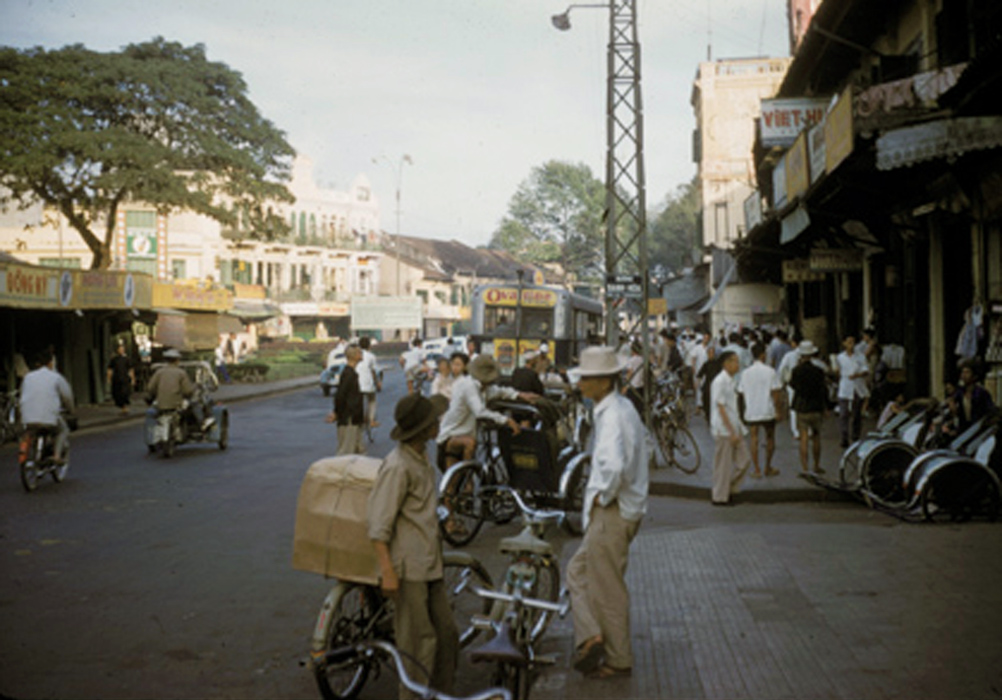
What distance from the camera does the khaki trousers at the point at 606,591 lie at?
18.7 ft

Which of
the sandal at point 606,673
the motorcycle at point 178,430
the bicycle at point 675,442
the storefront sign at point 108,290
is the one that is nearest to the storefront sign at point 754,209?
the bicycle at point 675,442

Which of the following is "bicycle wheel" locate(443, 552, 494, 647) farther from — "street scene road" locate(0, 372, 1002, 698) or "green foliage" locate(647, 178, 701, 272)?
"green foliage" locate(647, 178, 701, 272)

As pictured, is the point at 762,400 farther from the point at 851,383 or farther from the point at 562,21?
the point at 562,21

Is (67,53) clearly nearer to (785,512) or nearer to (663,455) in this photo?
(663,455)

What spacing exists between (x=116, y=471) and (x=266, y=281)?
2218 inches

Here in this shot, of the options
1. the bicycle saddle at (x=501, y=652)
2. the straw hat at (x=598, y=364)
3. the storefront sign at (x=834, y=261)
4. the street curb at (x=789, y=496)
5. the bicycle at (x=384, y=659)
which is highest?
the storefront sign at (x=834, y=261)

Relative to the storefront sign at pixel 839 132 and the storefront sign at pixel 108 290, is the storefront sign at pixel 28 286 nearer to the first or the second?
A: the storefront sign at pixel 108 290

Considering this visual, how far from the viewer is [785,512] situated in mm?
11688

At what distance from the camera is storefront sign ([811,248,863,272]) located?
21.4m

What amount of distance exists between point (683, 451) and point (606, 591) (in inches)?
387

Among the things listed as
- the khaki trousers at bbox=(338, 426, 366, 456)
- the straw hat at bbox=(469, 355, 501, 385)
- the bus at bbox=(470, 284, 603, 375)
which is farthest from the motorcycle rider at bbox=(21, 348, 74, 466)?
the bus at bbox=(470, 284, 603, 375)

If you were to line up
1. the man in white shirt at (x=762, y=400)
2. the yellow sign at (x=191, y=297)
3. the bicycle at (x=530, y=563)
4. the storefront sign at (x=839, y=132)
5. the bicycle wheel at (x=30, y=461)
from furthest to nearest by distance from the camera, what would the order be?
1. the yellow sign at (x=191, y=297)
2. the man in white shirt at (x=762, y=400)
3. the bicycle wheel at (x=30, y=461)
4. the storefront sign at (x=839, y=132)
5. the bicycle at (x=530, y=563)

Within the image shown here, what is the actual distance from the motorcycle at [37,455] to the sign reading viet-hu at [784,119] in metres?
15.6

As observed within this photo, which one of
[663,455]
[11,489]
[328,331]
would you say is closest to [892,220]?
[663,455]
